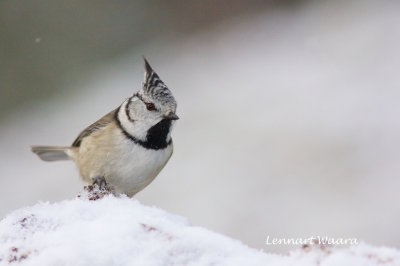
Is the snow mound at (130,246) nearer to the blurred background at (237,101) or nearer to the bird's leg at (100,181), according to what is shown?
the bird's leg at (100,181)

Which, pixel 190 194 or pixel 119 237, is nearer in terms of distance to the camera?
pixel 119 237

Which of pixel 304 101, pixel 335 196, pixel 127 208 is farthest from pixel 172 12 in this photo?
pixel 127 208

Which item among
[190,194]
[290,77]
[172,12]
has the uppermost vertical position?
[172,12]

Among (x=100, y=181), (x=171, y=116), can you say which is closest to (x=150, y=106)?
(x=171, y=116)

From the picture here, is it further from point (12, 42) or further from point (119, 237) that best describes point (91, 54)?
point (119, 237)

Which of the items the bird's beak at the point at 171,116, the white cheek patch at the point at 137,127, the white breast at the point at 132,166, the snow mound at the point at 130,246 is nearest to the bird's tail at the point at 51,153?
the white cheek patch at the point at 137,127

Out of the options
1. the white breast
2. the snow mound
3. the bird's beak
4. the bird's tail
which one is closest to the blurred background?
the bird's tail

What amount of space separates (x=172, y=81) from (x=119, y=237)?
9870 mm

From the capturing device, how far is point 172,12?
45.6 ft

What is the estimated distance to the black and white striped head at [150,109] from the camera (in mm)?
5188

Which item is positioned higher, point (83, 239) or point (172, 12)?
point (172, 12)

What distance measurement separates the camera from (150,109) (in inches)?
208

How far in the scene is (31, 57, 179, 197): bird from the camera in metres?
5.20

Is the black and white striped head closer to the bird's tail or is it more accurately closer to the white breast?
the white breast
